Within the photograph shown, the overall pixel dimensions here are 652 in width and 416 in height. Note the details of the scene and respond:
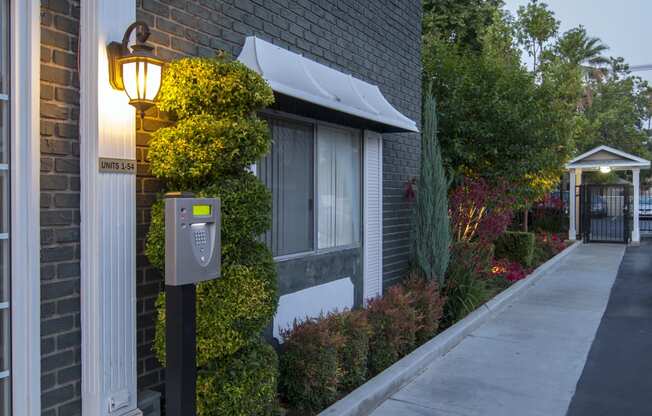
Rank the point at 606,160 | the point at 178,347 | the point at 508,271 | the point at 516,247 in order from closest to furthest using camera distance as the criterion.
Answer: the point at 178,347, the point at 508,271, the point at 516,247, the point at 606,160

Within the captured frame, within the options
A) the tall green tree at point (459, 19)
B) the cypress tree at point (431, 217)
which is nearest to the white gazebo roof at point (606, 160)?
the tall green tree at point (459, 19)

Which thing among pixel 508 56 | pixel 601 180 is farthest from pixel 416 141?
pixel 601 180

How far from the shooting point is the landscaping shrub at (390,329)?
5508mm

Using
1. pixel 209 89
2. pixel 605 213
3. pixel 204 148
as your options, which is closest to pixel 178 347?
pixel 204 148

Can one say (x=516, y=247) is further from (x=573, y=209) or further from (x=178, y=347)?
(x=178, y=347)

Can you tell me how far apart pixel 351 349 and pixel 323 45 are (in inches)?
125

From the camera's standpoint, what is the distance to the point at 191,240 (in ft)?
9.58

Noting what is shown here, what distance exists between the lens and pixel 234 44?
4.79 metres

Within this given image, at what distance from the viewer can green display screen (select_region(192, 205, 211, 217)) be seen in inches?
115

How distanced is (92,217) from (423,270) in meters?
5.01

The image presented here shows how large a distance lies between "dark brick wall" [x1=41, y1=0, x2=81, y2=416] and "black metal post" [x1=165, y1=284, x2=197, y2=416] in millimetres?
740

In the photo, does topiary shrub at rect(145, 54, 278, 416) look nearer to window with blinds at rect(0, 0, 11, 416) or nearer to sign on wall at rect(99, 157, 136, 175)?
sign on wall at rect(99, 157, 136, 175)

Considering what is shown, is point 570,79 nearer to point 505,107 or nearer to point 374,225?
point 505,107

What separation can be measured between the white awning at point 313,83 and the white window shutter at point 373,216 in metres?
0.57
